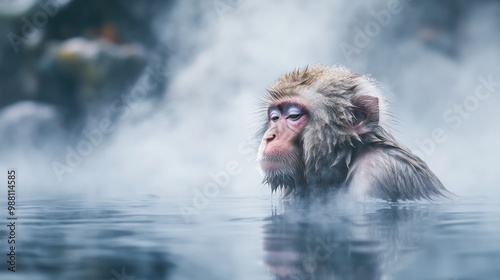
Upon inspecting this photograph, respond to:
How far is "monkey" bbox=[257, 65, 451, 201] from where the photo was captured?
15.2 ft

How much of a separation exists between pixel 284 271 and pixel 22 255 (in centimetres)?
130

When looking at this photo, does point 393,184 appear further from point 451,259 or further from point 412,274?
point 412,274

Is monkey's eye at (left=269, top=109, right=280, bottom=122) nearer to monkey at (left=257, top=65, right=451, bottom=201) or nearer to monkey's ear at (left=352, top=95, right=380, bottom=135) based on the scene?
monkey at (left=257, top=65, right=451, bottom=201)

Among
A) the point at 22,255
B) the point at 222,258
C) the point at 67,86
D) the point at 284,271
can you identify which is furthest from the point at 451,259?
the point at 67,86

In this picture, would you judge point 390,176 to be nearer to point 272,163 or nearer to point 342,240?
point 272,163

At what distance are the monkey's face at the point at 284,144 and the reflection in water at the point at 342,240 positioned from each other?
264 mm

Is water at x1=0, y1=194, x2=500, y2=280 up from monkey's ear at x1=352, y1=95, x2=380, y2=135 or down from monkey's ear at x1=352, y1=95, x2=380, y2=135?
down

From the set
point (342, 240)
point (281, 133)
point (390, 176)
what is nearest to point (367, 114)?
point (390, 176)

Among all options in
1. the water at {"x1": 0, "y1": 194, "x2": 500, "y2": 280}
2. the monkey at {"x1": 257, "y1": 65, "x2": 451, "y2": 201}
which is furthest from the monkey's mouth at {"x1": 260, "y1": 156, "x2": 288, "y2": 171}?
the water at {"x1": 0, "y1": 194, "x2": 500, "y2": 280}

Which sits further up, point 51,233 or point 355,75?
point 355,75

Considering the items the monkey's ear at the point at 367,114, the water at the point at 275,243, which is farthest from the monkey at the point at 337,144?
the water at the point at 275,243

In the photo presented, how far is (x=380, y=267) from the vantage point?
2500 millimetres

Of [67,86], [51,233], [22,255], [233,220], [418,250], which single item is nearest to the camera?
[418,250]

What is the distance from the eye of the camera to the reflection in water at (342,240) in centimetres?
249
